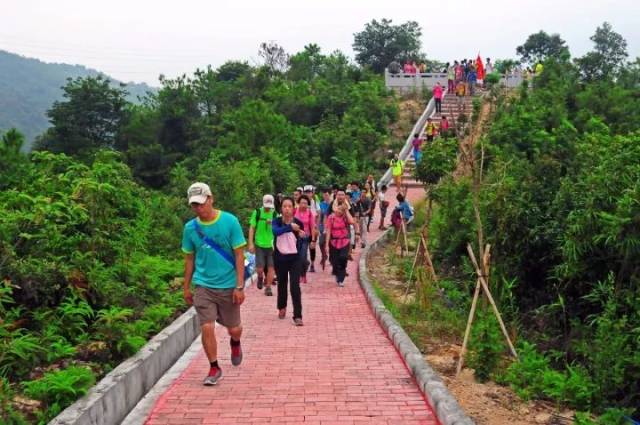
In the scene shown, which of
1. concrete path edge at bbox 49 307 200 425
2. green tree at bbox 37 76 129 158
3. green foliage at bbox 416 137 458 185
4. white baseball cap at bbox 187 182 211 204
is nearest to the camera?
concrete path edge at bbox 49 307 200 425

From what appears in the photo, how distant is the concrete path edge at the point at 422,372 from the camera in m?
5.03

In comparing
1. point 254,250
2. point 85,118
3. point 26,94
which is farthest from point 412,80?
point 26,94

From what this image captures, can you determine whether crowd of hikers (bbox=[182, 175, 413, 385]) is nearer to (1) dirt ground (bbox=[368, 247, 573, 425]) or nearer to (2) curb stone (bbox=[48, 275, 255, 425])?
(2) curb stone (bbox=[48, 275, 255, 425])

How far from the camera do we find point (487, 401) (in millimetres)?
5906

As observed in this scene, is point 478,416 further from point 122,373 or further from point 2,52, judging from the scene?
point 2,52

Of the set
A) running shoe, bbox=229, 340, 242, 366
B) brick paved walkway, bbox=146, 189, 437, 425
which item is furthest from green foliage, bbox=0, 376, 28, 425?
running shoe, bbox=229, 340, 242, 366

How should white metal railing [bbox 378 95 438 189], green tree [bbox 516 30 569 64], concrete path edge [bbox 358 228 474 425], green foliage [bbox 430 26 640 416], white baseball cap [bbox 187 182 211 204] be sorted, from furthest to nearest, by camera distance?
green tree [bbox 516 30 569 64] < white metal railing [bbox 378 95 438 189] < green foliage [bbox 430 26 640 416] < white baseball cap [bbox 187 182 211 204] < concrete path edge [bbox 358 228 474 425]

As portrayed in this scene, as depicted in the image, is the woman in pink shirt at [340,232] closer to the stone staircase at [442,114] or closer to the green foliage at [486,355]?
the green foliage at [486,355]

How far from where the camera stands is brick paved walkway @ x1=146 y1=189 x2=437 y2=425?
5.33 meters

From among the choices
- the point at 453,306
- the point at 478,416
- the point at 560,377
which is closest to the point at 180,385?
the point at 478,416

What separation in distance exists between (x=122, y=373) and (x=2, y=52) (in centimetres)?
21732

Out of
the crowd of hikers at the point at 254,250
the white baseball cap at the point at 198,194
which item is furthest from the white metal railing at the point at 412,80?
the white baseball cap at the point at 198,194

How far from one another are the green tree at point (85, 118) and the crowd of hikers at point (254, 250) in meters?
28.1

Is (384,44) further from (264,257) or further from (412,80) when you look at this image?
(264,257)
